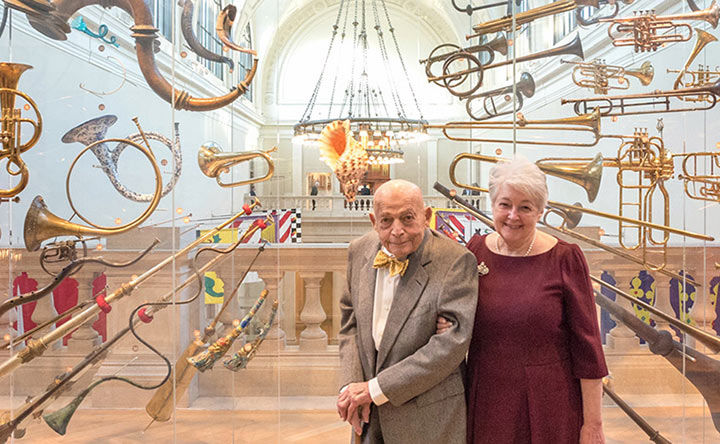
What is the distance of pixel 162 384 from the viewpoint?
7.36 ft

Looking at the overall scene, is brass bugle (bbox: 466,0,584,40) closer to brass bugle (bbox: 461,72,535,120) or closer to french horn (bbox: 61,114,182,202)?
brass bugle (bbox: 461,72,535,120)

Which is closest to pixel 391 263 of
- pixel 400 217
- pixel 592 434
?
pixel 400 217

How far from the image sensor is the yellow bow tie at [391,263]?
5.44 feet

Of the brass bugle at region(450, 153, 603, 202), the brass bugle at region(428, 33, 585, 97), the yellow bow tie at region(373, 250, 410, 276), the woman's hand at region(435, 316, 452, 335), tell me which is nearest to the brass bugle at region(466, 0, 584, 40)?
the brass bugle at region(428, 33, 585, 97)

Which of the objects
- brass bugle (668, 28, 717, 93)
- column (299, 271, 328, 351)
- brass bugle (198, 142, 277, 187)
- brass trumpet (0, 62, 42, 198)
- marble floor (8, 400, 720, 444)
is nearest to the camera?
brass trumpet (0, 62, 42, 198)

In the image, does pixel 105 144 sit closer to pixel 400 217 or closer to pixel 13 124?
pixel 13 124

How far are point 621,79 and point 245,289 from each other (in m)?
2.11

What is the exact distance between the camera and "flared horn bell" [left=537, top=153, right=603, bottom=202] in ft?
8.31

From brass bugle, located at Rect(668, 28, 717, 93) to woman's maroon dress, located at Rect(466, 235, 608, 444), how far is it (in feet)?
4.75

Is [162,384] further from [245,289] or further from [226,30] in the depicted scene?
[226,30]

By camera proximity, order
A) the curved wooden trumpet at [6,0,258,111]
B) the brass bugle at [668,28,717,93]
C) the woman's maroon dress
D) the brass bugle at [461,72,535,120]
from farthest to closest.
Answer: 1. the brass bugle at [461,72,535,120]
2. the brass bugle at [668,28,717,93]
3. the curved wooden trumpet at [6,0,258,111]
4. the woman's maroon dress

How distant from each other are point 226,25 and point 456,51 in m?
1.13

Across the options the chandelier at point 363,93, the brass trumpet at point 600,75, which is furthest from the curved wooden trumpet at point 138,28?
the brass trumpet at point 600,75

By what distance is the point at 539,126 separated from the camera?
2572 mm
